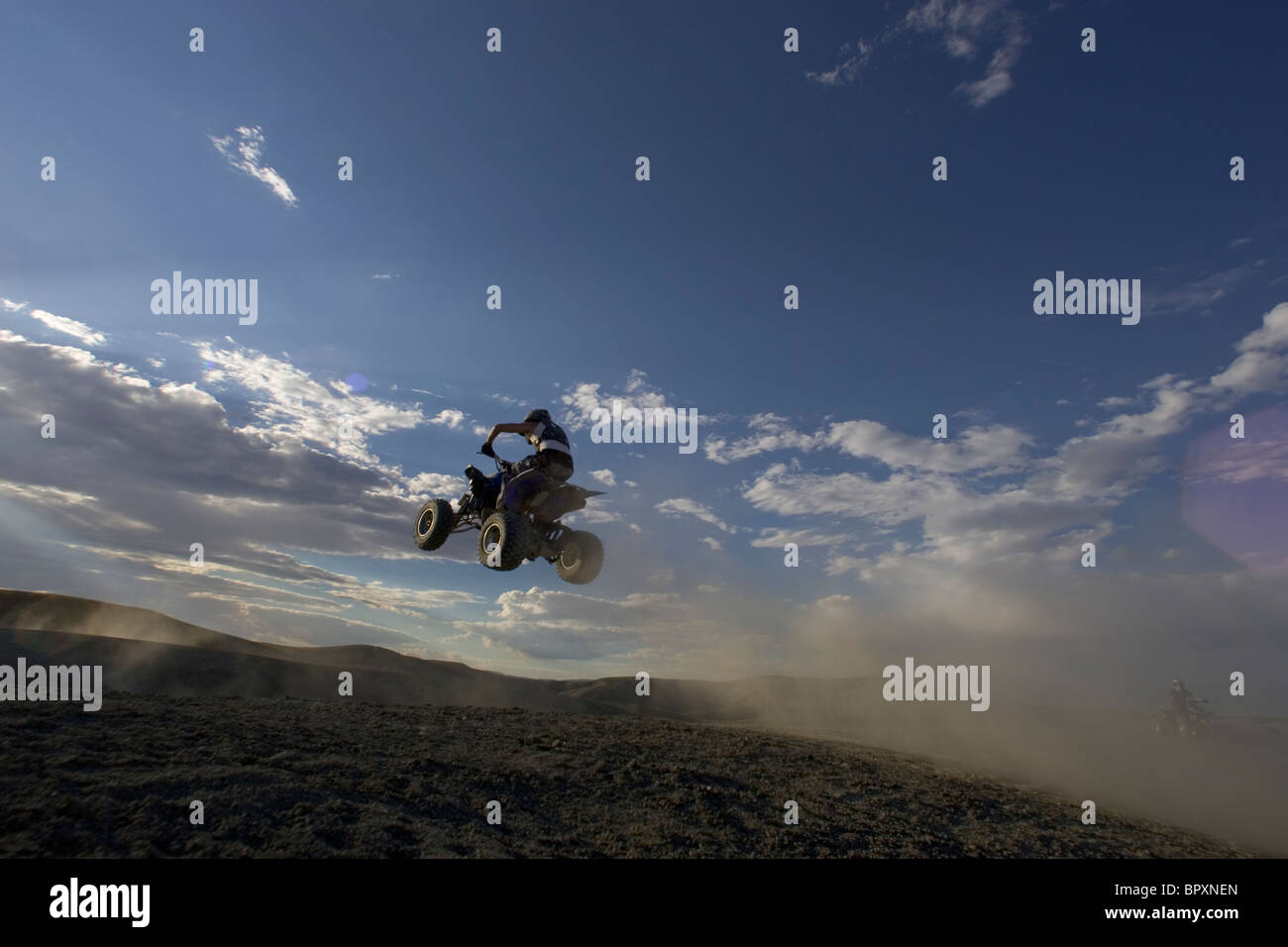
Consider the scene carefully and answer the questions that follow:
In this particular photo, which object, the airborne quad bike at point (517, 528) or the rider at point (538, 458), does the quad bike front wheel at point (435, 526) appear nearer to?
the airborne quad bike at point (517, 528)

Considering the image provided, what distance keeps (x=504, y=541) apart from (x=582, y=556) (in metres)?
2.05

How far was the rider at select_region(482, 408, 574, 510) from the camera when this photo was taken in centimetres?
984

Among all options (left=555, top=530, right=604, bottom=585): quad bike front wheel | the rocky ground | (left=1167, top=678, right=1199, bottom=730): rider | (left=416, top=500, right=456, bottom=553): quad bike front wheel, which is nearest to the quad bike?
(left=1167, top=678, right=1199, bottom=730): rider

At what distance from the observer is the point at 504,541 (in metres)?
9.25

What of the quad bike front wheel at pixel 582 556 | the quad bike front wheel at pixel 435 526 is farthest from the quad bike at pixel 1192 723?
the quad bike front wheel at pixel 435 526

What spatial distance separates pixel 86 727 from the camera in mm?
9266

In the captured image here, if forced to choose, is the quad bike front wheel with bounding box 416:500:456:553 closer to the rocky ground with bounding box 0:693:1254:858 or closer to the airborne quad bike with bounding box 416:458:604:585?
the airborne quad bike with bounding box 416:458:604:585

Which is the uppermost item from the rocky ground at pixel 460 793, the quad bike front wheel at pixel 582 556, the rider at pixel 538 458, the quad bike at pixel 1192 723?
the rider at pixel 538 458

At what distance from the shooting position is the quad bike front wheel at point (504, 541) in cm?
927

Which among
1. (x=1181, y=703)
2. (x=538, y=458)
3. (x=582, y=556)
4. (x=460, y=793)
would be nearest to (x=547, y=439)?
(x=538, y=458)

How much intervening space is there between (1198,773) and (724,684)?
→ 108ft

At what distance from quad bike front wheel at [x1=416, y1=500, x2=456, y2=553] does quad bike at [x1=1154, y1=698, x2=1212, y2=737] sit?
155 feet

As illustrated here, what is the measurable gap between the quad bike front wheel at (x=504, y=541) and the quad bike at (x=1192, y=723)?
4672 cm

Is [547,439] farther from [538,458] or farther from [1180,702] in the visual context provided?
[1180,702]
